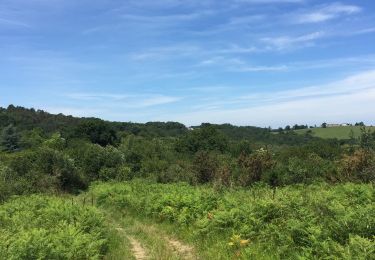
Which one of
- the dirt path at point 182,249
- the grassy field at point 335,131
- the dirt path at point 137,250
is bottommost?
the dirt path at point 137,250

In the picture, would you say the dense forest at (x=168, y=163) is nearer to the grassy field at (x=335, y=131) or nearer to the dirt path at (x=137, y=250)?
the dirt path at (x=137, y=250)

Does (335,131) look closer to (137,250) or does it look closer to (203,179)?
(203,179)

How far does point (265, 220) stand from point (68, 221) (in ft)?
21.4

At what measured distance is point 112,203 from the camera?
80.3 feet

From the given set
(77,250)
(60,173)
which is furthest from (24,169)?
(77,250)

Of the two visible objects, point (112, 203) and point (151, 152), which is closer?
point (112, 203)

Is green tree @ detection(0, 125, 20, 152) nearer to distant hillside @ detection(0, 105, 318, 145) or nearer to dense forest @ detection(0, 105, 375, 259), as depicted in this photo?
dense forest @ detection(0, 105, 375, 259)

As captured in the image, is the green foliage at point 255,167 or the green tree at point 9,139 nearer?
the green foliage at point 255,167

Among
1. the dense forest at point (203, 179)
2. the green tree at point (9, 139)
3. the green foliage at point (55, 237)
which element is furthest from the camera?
the green tree at point (9, 139)

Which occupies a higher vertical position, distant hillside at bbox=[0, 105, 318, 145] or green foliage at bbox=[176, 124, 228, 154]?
distant hillside at bbox=[0, 105, 318, 145]

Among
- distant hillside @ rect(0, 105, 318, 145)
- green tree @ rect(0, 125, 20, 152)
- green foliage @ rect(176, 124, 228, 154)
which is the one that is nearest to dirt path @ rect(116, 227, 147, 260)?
green foliage @ rect(176, 124, 228, 154)

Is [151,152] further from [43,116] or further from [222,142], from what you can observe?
[43,116]

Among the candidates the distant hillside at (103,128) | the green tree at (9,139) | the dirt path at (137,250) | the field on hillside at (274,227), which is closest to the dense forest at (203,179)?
the field on hillside at (274,227)

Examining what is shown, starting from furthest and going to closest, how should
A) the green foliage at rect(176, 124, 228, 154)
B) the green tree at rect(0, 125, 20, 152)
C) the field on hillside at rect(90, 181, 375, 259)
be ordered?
the green tree at rect(0, 125, 20, 152), the green foliage at rect(176, 124, 228, 154), the field on hillside at rect(90, 181, 375, 259)
